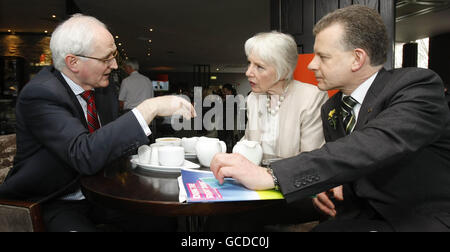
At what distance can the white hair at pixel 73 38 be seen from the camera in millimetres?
1483

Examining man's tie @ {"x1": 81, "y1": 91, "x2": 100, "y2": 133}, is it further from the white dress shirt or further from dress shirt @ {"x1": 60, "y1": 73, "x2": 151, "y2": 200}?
the white dress shirt

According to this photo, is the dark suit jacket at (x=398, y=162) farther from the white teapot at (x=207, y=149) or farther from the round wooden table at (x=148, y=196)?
the white teapot at (x=207, y=149)

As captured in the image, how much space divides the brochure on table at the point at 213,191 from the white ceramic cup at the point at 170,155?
0.49 ft

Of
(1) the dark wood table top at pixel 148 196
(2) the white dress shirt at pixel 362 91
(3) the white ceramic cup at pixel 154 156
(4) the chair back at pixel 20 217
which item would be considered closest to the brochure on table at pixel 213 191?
(1) the dark wood table top at pixel 148 196

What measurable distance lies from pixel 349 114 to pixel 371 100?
7.7 inches

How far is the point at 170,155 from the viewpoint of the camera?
4.12 feet

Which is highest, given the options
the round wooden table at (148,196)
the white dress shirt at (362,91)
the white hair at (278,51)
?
the white hair at (278,51)

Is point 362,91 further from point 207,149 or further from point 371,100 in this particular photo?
point 207,149

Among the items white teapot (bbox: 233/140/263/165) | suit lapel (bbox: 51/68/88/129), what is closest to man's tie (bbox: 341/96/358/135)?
white teapot (bbox: 233/140/263/165)

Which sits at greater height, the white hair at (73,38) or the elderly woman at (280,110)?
the white hair at (73,38)

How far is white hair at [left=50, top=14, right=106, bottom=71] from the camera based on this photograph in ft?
4.87

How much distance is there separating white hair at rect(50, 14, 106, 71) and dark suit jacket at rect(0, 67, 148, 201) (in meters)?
0.13

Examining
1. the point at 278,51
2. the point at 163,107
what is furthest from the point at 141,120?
the point at 278,51
